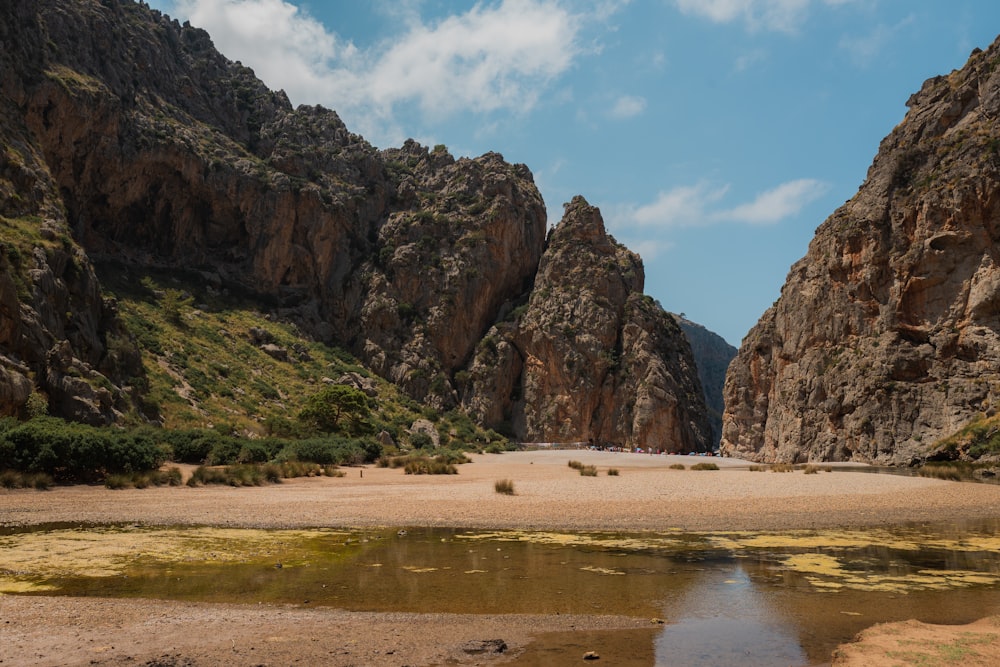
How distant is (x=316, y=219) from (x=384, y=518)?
78582mm

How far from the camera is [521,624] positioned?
7309 mm

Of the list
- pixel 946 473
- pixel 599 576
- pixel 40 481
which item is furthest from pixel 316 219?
pixel 599 576

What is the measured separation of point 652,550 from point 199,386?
5045cm

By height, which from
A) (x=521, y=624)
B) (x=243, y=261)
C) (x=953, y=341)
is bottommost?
(x=521, y=624)

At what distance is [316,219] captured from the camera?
88.7 m

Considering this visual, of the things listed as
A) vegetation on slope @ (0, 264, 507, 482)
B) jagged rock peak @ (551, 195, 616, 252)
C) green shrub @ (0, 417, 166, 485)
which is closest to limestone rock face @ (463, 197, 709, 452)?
jagged rock peak @ (551, 195, 616, 252)

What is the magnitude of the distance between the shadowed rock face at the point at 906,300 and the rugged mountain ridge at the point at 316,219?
25.7 meters

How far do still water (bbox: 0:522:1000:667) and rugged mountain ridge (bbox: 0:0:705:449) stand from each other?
65953 millimetres

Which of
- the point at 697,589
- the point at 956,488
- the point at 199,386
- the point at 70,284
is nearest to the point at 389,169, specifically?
the point at 199,386

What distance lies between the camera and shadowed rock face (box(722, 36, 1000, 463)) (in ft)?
150

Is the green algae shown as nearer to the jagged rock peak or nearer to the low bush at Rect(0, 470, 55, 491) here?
the low bush at Rect(0, 470, 55, 491)

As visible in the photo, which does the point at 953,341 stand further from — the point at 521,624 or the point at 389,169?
the point at 389,169

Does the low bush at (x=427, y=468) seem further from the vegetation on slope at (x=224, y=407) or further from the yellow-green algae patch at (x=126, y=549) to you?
the yellow-green algae patch at (x=126, y=549)

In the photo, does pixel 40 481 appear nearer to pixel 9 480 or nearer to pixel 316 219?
pixel 9 480
